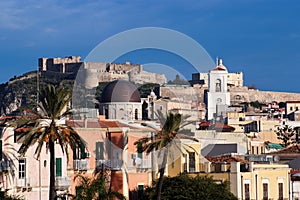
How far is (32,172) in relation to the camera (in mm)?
44656

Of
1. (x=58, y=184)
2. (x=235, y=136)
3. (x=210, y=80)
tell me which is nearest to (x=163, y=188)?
(x=58, y=184)

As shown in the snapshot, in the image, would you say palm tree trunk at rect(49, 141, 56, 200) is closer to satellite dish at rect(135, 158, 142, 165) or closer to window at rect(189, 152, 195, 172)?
satellite dish at rect(135, 158, 142, 165)

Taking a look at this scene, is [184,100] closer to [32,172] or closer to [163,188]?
[163,188]

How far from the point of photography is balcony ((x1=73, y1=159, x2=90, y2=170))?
47.6 metres

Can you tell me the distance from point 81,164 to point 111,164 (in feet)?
6.25

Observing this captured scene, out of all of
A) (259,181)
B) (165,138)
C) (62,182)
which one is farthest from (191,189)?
(62,182)

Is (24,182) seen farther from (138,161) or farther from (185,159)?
(185,159)

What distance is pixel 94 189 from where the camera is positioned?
43.9 m

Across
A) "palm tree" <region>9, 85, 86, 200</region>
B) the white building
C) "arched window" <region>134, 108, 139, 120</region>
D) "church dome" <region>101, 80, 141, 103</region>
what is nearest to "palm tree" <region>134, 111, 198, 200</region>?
"palm tree" <region>9, 85, 86, 200</region>

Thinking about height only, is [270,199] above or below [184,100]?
below

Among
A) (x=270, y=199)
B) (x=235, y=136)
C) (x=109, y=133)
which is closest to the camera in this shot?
(x=109, y=133)

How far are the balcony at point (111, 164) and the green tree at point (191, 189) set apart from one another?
222 cm

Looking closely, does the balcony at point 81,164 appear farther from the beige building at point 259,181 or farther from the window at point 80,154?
the beige building at point 259,181

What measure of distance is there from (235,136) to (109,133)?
3129 centimetres
